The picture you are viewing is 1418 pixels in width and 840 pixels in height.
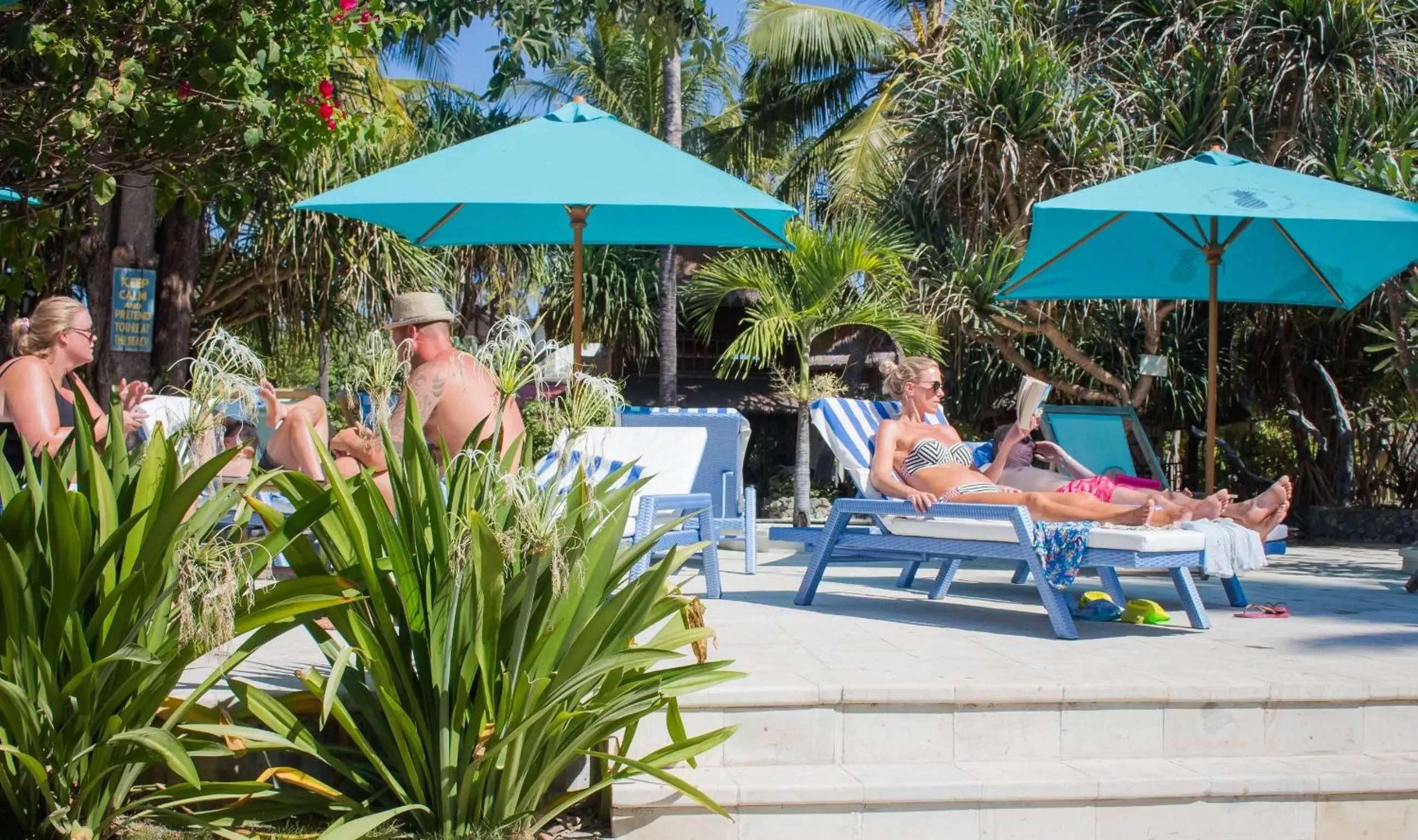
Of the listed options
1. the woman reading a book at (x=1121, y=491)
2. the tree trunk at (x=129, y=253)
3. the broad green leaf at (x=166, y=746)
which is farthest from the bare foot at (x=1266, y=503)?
the tree trunk at (x=129, y=253)

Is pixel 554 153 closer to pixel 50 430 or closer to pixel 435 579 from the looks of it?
pixel 50 430

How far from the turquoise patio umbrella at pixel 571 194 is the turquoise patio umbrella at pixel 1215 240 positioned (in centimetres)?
163

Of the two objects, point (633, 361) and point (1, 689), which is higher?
point (633, 361)

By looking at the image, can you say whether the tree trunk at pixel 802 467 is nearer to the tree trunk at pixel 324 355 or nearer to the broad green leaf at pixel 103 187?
the tree trunk at pixel 324 355

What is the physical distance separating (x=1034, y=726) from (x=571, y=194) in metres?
3.09

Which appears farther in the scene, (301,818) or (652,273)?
(652,273)

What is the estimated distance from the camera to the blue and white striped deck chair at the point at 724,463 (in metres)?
6.59

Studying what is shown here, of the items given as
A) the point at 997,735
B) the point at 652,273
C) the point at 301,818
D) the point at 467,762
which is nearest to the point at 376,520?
the point at 467,762

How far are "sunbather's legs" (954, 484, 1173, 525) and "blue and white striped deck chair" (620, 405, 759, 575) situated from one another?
5.08 feet

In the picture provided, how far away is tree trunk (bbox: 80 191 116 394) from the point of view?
31.1 ft

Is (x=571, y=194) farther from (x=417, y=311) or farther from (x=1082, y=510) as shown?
(x=1082, y=510)

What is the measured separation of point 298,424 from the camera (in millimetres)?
4953

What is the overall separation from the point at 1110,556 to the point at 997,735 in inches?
49.7

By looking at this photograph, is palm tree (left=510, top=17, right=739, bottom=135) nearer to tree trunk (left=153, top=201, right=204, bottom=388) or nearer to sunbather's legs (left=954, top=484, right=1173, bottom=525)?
tree trunk (left=153, top=201, right=204, bottom=388)
